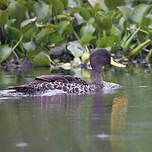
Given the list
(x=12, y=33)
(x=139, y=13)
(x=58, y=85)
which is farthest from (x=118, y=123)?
(x=12, y=33)

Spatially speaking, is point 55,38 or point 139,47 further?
point 139,47

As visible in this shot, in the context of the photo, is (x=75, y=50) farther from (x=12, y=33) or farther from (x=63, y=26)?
(x=12, y=33)

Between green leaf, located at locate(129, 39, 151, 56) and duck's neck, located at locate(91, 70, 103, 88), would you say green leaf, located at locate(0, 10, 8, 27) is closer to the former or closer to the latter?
green leaf, located at locate(129, 39, 151, 56)

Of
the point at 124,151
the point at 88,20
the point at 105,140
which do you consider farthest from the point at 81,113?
the point at 88,20

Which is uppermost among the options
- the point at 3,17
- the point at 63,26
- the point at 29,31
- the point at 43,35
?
the point at 3,17

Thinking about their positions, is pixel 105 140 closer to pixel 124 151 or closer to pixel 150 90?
pixel 124 151

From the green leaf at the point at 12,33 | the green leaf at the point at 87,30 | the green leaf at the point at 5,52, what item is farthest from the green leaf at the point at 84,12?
the green leaf at the point at 5,52

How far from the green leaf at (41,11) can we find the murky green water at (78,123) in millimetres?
7401

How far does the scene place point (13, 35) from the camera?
615 inches

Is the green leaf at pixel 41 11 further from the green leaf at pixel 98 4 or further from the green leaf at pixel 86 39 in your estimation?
the green leaf at pixel 98 4

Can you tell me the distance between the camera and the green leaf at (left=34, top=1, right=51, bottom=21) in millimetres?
15773

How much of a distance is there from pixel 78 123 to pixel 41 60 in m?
8.95

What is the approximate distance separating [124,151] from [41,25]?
431 inches

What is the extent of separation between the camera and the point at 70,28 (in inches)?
627
